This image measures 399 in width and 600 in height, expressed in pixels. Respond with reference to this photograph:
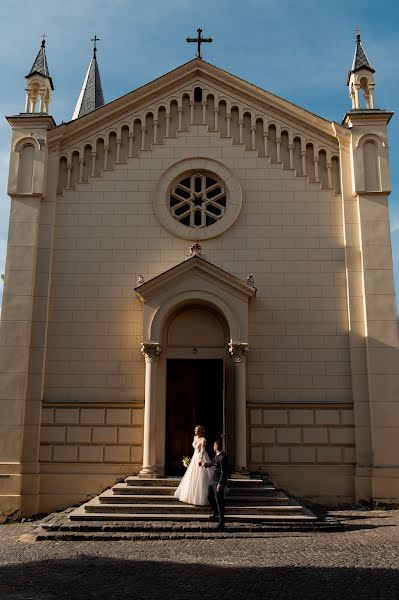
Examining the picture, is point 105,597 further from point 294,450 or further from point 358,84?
point 358,84

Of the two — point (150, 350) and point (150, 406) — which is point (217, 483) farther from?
point (150, 350)

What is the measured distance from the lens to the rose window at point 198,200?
55.1 ft

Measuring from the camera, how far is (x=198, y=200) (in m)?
17.0

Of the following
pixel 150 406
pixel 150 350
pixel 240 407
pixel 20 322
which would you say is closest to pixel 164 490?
pixel 150 406

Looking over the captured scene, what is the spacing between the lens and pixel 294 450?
49.8 feet

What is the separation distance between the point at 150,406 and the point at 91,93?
56.5 ft

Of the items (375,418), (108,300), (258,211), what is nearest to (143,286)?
(108,300)

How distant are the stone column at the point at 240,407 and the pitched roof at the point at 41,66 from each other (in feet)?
33.4

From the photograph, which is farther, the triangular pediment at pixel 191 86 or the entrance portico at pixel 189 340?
the triangular pediment at pixel 191 86

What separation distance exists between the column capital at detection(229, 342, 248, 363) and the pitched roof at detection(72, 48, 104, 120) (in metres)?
15.2

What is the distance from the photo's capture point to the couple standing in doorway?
12.2m

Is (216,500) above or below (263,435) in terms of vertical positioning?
below

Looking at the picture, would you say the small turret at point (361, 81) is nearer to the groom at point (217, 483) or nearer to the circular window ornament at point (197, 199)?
the circular window ornament at point (197, 199)

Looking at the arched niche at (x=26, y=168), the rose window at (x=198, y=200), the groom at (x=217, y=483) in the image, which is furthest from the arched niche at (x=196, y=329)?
the arched niche at (x=26, y=168)
